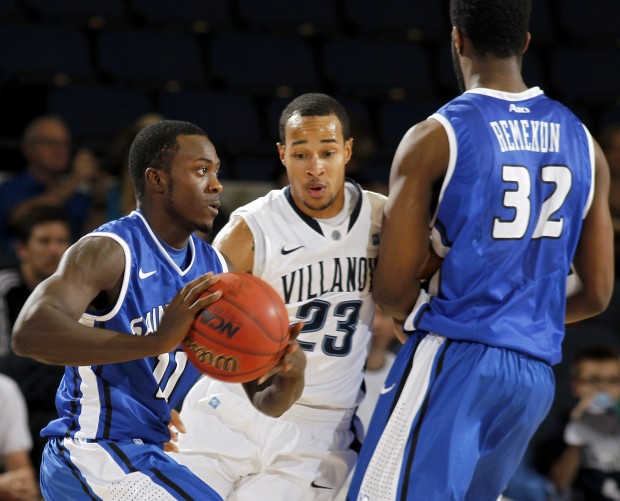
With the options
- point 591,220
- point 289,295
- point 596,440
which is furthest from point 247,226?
point 596,440

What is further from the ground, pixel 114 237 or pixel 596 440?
pixel 114 237

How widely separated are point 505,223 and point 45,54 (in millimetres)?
5613

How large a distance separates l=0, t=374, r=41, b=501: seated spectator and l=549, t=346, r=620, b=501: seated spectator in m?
3.03

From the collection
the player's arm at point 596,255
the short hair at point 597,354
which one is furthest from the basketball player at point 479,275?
the short hair at point 597,354

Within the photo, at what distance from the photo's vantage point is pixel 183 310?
312 cm

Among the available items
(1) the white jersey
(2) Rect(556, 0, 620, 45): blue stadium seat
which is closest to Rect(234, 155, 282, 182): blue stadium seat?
(2) Rect(556, 0, 620, 45): blue stadium seat

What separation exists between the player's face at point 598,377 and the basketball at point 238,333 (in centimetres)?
363

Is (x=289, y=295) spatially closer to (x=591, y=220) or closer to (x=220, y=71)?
(x=591, y=220)

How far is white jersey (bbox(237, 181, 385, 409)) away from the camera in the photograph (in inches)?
162

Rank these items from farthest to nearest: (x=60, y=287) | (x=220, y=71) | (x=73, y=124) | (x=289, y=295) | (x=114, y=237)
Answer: (x=220, y=71) → (x=73, y=124) → (x=289, y=295) → (x=114, y=237) → (x=60, y=287)

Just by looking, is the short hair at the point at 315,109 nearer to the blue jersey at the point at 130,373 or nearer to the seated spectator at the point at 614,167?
the blue jersey at the point at 130,373

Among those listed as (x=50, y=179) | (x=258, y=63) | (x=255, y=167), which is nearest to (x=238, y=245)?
(x=50, y=179)

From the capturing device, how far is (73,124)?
8.05m

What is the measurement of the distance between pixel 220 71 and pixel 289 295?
16.3 ft
